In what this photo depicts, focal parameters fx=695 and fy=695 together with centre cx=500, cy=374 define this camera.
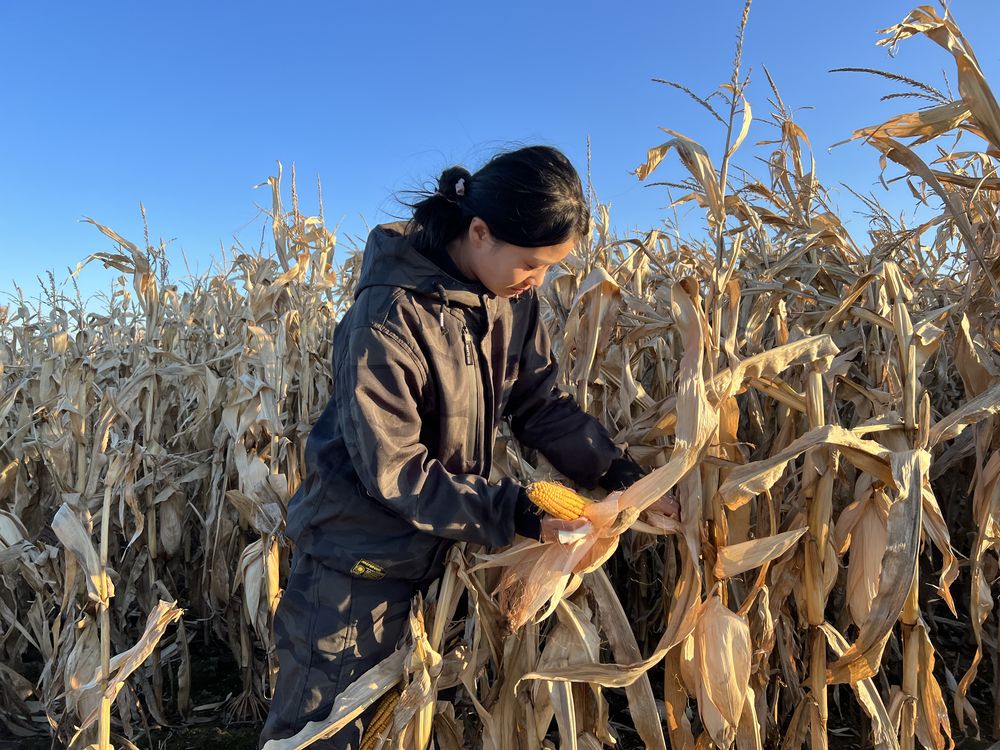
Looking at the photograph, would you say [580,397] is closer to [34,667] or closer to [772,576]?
[772,576]

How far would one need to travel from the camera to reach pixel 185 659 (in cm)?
265

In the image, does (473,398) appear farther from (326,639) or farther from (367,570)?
(326,639)

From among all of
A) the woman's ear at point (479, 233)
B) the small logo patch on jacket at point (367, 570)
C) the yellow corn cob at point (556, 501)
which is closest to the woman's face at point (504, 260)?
the woman's ear at point (479, 233)

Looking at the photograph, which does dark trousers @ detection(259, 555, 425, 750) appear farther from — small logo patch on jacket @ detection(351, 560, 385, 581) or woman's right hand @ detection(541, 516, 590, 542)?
woman's right hand @ detection(541, 516, 590, 542)

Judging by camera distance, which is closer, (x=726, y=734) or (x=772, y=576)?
(x=726, y=734)

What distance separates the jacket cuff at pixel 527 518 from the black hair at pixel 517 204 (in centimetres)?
56

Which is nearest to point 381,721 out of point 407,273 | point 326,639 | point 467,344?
point 326,639

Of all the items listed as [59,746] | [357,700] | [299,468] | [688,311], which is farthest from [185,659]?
[688,311]

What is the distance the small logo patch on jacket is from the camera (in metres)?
1.60

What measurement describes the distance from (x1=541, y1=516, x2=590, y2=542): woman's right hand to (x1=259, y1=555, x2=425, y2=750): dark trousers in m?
0.46

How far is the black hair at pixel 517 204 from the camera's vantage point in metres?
1.49

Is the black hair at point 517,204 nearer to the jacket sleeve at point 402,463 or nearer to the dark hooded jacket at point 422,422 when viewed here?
the dark hooded jacket at point 422,422

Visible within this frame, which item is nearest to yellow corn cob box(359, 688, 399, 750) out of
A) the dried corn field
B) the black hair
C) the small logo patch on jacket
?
the dried corn field

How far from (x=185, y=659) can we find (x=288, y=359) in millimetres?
1209
